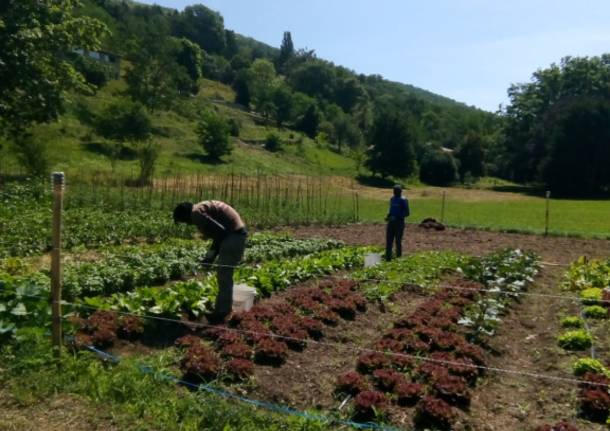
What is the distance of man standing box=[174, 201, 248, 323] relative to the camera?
8.66 metres

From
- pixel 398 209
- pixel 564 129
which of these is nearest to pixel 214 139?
pixel 564 129

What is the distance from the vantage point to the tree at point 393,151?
232 feet

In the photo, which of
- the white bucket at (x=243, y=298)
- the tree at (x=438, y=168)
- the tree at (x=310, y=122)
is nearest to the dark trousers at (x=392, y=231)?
the white bucket at (x=243, y=298)

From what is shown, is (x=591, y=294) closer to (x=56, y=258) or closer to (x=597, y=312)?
(x=597, y=312)

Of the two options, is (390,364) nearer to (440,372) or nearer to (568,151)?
(440,372)

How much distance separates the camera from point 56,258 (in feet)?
21.0

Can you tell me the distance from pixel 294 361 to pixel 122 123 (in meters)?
49.6

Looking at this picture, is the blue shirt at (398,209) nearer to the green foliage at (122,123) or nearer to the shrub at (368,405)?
the shrub at (368,405)

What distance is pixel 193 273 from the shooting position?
1298cm

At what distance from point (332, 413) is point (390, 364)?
1.44 metres

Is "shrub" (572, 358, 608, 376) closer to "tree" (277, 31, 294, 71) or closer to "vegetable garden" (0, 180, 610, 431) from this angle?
"vegetable garden" (0, 180, 610, 431)

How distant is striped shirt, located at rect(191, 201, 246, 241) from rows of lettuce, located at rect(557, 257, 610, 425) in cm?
525

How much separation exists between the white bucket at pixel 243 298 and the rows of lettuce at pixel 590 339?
5.01m


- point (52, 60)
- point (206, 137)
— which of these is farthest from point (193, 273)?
point (206, 137)
